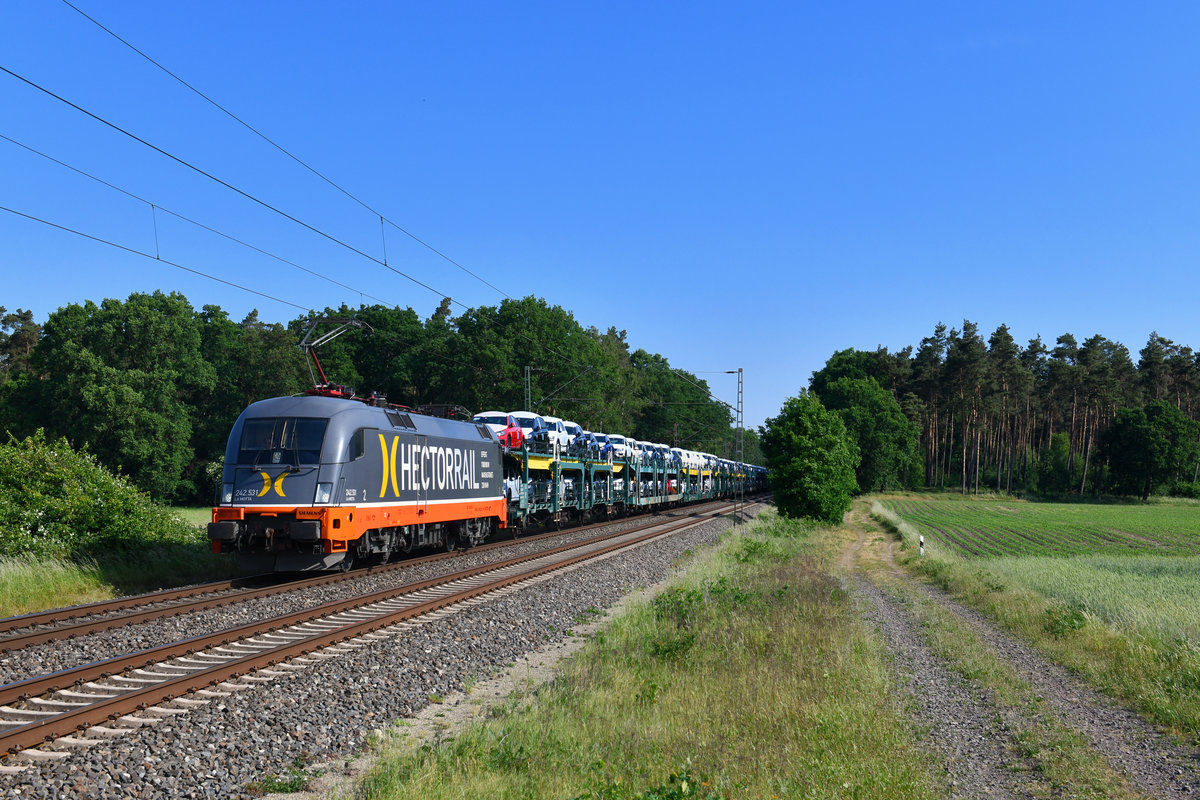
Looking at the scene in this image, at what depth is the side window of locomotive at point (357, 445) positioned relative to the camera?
16359mm

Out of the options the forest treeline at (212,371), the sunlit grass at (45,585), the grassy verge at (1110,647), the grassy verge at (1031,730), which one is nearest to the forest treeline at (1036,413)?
the forest treeline at (212,371)

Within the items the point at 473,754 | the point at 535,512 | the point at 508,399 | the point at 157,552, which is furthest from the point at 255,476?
the point at 508,399

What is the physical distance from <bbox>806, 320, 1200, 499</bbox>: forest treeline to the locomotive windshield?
7497 centimetres

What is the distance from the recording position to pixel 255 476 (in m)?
15.9

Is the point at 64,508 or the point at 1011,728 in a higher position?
the point at 64,508

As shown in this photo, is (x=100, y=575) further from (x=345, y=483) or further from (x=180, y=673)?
(x=180, y=673)

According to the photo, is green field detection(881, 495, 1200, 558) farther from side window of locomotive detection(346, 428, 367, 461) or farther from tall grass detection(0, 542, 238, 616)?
tall grass detection(0, 542, 238, 616)

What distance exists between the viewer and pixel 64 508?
16547 millimetres

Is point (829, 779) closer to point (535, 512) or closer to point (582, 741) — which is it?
point (582, 741)

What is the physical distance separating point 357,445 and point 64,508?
6.24m

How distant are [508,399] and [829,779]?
191 feet

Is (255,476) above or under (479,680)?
above

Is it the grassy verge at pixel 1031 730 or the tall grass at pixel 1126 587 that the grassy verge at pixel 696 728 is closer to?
the grassy verge at pixel 1031 730

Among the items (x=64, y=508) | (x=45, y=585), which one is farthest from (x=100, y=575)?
(x=64, y=508)
